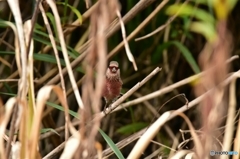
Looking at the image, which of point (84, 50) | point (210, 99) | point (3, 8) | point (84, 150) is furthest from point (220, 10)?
point (3, 8)

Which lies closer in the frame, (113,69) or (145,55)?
(113,69)

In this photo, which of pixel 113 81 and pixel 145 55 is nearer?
pixel 113 81

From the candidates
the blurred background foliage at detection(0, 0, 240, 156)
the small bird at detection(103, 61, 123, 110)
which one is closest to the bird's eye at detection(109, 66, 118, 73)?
the small bird at detection(103, 61, 123, 110)

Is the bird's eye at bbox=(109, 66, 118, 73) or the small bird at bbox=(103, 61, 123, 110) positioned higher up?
the bird's eye at bbox=(109, 66, 118, 73)

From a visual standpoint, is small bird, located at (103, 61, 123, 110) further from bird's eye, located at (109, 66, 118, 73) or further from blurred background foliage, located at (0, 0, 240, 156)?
blurred background foliage, located at (0, 0, 240, 156)

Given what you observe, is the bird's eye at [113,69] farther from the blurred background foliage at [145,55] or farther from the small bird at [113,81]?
the blurred background foliage at [145,55]

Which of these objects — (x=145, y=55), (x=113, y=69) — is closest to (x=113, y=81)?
(x=113, y=69)

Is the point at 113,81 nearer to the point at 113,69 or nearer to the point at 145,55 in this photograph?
the point at 113,69

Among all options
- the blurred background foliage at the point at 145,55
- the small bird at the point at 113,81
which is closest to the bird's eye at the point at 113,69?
the small bird at the point at 113,81

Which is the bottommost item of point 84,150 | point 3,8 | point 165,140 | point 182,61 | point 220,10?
point 165,140

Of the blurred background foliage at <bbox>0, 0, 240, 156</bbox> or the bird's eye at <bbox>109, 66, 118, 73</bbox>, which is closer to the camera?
the bird's eye at <bbox>109, 66, 118, 73</bbox>

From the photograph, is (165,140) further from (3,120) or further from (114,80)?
(3,120)
